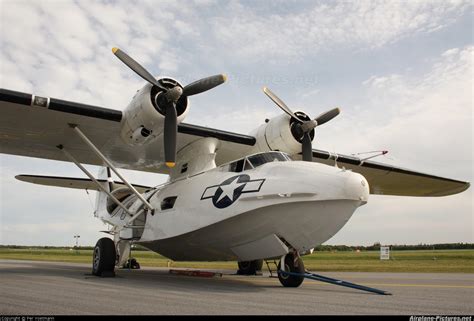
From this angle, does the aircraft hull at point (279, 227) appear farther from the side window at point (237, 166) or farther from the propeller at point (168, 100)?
the propeller at point (168, 100)

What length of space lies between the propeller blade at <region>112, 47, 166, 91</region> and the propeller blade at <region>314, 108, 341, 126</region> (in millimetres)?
4558

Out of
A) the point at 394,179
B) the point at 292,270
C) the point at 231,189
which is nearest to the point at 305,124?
the point at 231,189

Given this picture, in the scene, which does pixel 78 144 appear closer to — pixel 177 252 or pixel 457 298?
pixel 177 252

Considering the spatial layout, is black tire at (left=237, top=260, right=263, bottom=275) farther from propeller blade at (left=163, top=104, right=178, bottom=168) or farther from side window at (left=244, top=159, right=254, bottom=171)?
propeller blade at (left=163, top=104, right=178, bottom=168)

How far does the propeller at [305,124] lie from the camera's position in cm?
1088

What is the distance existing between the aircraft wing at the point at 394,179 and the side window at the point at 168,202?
202 inches

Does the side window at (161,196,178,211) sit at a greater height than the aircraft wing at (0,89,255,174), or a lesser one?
lesser

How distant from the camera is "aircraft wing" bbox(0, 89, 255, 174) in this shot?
9.70 meters

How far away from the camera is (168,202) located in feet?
34.5

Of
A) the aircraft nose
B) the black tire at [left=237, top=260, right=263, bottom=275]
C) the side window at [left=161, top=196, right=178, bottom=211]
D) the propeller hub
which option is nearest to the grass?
the black tire at [left=237, top=260, right=263, bottom=275]

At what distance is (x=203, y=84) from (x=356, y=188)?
4.45m

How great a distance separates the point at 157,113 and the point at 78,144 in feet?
12.7

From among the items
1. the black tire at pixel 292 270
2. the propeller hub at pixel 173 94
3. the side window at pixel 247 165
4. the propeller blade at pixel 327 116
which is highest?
the propeller blade at pixel 327 116

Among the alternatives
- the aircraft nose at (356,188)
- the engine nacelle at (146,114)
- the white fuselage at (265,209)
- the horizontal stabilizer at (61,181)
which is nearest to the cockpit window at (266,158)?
the white fuselage at (265,209)
